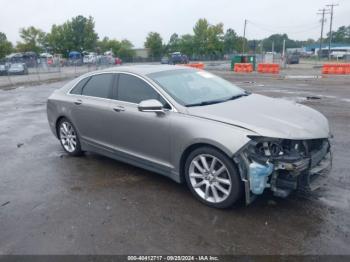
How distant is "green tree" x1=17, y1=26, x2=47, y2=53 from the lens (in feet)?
216

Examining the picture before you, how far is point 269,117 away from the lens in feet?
12.7

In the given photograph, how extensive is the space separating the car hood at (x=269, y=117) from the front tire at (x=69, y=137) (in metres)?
2.59

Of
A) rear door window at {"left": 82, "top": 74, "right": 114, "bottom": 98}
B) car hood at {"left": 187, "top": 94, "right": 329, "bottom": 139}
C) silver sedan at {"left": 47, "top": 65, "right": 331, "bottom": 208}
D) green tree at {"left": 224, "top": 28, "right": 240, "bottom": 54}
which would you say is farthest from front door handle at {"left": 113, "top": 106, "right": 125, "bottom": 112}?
green tree at {"left": 224, "top": 28, "right": 240, "bottom": 54}

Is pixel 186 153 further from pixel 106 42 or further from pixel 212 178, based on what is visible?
pixel 106 42

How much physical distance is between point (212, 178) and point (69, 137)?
10.3ft

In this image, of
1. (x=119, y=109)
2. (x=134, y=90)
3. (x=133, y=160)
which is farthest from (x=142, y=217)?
(x=134, y=90)

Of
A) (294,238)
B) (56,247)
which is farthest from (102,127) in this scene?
(294,238)

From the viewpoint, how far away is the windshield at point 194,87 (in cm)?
442

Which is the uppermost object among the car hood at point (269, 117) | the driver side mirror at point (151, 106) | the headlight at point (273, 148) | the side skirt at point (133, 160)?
the driver side mirror at point (151, 106)

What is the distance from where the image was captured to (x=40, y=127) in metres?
8.67

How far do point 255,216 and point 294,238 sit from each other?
52 cm

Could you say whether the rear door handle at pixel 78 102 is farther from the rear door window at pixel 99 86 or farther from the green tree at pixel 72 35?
the green tree at pixel 72 35

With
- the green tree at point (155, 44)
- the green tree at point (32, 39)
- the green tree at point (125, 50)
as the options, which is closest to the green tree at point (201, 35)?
the green tree at point (155, 44)

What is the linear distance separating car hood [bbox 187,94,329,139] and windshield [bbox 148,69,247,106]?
219mm
